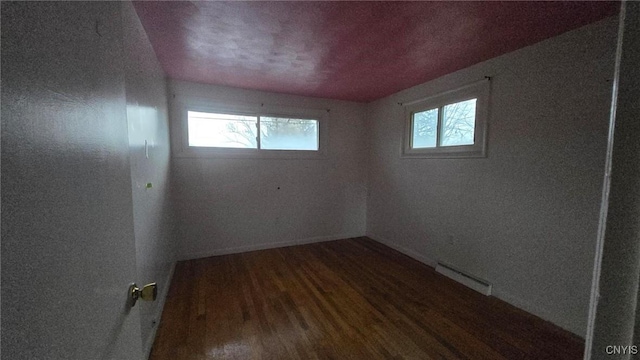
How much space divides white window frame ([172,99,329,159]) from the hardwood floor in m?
1.41

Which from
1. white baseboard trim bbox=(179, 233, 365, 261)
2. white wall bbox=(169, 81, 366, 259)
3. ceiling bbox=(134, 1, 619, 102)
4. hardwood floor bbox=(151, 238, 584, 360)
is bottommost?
hardwood floor bbox=(151, 238, 584, 360)

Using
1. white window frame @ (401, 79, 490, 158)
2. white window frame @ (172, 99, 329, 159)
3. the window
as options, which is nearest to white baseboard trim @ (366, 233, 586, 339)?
white window frame @ (401, 79, 490, 158)

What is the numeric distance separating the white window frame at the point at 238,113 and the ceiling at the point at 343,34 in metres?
0.40

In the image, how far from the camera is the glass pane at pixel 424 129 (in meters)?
2.90

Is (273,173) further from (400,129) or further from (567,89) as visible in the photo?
(567,89)

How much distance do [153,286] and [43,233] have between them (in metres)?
0.44

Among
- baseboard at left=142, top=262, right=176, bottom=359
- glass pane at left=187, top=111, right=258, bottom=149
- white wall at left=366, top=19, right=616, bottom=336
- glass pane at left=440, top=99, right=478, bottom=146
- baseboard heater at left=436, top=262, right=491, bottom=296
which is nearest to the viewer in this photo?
baseboard at left=142, top=262, right=176, bottom=359

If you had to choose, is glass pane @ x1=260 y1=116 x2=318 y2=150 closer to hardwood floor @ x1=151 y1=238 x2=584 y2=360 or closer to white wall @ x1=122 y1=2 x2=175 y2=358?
white wall @ x1=122 y1=2 x2=175 y2=358

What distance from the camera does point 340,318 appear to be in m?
1.92

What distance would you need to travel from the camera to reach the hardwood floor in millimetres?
1604

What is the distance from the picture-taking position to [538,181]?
6.33 ft

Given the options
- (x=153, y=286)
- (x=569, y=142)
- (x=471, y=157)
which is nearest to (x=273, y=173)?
(x=471, y=157)

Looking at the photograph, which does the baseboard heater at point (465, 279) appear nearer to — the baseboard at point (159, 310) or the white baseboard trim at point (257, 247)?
the white baseboard trim at point (257, 247)

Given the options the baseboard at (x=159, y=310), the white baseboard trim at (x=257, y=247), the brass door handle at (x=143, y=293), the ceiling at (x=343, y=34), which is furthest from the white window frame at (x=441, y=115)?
the baseboard at (x=159, y=310)
